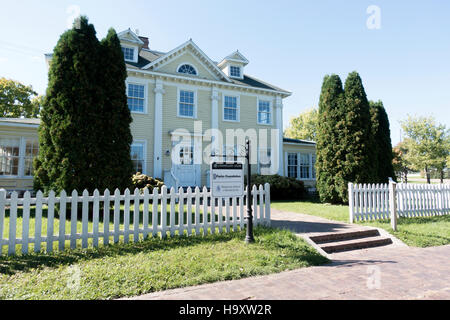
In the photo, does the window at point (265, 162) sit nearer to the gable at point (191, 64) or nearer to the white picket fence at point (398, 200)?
the gable at point (191, 64)

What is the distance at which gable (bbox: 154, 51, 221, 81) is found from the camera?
1617 cm

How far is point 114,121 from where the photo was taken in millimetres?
7750

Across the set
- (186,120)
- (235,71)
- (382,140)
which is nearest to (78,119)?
(186,120)

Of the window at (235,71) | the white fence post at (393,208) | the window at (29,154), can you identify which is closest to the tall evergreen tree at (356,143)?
the white fence post at (393,208)

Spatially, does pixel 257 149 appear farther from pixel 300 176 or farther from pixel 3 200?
pixel 3 200

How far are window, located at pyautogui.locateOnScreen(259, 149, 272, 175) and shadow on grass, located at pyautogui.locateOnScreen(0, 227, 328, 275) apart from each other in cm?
1157

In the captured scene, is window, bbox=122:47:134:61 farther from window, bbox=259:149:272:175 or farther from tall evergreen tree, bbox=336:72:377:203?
tall evergreen tree, bbox=336:72:377:203

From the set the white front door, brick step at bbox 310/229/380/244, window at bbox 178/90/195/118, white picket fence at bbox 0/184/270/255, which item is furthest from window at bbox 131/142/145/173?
brick step at bbox 310/229/380/244

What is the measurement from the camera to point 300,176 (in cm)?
2030

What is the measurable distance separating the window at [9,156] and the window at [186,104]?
8.42 m

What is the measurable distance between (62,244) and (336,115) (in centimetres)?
1230

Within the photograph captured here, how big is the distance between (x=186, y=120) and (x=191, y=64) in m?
3.68

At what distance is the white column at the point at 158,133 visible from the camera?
49.4ft
